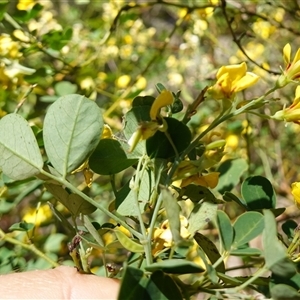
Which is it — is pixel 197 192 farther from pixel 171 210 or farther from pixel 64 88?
pixel 64 88

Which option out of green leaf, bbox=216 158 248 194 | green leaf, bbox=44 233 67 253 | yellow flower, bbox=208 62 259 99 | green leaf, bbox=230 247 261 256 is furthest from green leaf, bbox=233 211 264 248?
green leaf, bbox=44 233 67 253

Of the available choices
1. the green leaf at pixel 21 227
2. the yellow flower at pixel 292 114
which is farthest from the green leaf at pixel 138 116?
the green leaf at pixel 21 227

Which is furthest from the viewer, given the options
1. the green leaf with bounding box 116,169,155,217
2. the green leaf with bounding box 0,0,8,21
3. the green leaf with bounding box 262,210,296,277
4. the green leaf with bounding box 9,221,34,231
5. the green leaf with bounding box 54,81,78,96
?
the green leaf with bounding box 54,81,78,96

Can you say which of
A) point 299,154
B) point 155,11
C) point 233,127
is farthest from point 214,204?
point 155,11

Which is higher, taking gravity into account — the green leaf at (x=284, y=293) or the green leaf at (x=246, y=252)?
the green leaf at (x=284, y=293)

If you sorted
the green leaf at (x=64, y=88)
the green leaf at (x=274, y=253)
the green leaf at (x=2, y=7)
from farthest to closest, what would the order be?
1. the green leaf at (x=64, y=88)
2. the green leaf at (x=2, y=7)
3. the green leaf at (x=274, y=253)

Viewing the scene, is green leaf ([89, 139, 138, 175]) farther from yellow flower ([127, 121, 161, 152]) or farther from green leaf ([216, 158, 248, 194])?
green leaf ([216, 158, 248, 194])

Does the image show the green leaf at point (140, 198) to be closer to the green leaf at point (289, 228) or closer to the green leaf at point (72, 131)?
the green leaf at point (72, 131)

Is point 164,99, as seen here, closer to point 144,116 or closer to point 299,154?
point 144,116
